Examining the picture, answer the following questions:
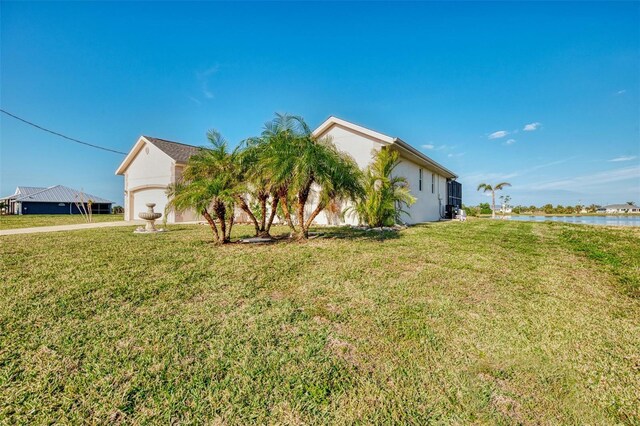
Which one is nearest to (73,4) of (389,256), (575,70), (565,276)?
(389,256)

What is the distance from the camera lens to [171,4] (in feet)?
35.0

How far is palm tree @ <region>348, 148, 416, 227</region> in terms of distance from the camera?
468 inches

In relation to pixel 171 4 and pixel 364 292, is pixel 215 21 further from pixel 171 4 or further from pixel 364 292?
pixel 364 292

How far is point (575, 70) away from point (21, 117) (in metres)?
32.5

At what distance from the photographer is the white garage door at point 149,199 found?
19531 mm

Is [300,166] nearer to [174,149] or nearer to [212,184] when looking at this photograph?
[212,184]

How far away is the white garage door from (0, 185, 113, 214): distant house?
2310 cm

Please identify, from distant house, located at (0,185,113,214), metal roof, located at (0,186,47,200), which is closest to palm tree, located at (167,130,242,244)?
distant house, located at (0,185,113,214)

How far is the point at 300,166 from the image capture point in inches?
300

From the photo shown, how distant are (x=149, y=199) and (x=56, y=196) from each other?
32431 mm

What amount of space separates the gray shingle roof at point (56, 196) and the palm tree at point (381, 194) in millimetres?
41787

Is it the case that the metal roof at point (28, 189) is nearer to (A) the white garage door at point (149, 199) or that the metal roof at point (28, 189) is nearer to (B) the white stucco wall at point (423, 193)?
(A) the white garage door at point (149, 199)

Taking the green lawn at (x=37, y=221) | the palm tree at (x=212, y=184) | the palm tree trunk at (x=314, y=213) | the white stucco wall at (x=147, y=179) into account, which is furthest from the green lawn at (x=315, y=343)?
the white stucco wall at (x=147, y=179)

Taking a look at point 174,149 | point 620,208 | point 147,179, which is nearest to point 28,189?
point 147,179
